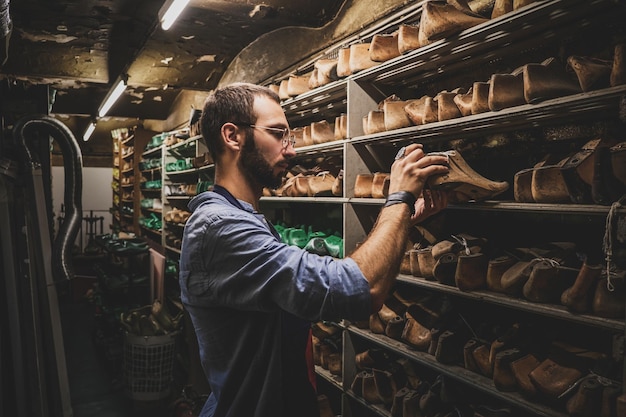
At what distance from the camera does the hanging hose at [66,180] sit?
318 cm

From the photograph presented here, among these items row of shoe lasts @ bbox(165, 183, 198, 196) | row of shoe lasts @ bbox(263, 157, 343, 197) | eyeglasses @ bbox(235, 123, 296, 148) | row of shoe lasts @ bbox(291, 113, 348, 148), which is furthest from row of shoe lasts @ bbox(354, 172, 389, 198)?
row of shoe lasts @ bbox(165, 183, 198, 196)

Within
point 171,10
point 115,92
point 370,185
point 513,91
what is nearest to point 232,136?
point 513,91

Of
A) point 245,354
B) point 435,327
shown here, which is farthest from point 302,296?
point 435,327

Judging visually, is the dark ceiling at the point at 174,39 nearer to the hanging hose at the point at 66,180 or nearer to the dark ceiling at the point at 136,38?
the dark ceiling at the point at 136,38

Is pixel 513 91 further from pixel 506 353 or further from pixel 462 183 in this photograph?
pixel 506 353

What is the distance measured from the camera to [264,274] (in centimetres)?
117

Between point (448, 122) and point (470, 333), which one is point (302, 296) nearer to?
point (448, 122)

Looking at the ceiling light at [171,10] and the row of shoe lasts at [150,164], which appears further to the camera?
the row of shoe lasts at [150,164]

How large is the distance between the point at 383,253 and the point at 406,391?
1.56 meters

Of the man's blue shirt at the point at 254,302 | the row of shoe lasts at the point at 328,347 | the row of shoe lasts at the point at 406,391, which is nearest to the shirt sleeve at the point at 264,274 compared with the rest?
the man's blue shirt at the point at 254,302

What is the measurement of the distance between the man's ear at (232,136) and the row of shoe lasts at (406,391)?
1573 mm

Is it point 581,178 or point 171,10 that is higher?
point 171,10

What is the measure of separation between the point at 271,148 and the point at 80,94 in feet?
22.9

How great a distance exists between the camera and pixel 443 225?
8.20 feet
